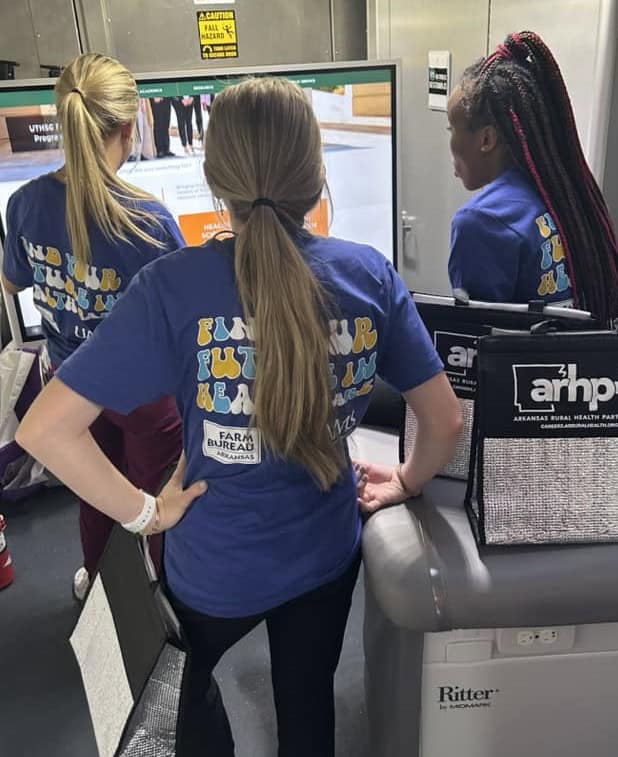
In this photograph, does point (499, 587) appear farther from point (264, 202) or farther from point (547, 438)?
point (264, 202)

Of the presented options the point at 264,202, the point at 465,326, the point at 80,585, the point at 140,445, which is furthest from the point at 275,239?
the point at 80,585

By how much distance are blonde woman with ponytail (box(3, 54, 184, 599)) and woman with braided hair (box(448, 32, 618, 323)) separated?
673 millimetres

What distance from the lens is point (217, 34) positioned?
2570mm

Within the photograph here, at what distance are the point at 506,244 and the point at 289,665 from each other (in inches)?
30.5

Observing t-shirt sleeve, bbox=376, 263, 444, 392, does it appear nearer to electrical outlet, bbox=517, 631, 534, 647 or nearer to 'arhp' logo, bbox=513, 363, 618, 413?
'arhp' logo, bbox=513, 363, 618, 413

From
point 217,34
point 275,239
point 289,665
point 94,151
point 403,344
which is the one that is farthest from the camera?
point 217,34

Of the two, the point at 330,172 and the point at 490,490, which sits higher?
the point at 330,172

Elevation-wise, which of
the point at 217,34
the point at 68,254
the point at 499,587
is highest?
the point at 217,34

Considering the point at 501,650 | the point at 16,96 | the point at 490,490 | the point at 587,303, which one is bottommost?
the point at 501,650

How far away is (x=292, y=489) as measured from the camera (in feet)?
3.41

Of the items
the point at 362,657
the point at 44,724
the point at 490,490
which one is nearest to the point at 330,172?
the point at 362,657

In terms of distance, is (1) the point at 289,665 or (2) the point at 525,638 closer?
(2) the point at 525,638

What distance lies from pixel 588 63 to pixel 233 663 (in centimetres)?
160

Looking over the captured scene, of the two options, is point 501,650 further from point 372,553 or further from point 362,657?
point 362,657
